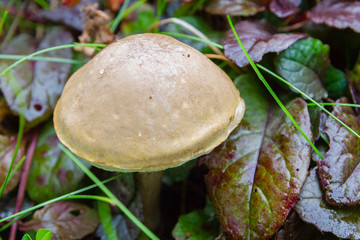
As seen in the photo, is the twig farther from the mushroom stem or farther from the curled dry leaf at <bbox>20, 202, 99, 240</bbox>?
the mushroom stem

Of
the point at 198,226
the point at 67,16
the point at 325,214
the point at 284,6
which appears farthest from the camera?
the point at 67,16

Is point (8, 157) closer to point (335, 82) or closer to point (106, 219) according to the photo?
point (106, 219)

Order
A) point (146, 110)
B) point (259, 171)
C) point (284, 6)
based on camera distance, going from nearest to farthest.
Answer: point (146, 110)
point (259, 171)
point (284, 6)

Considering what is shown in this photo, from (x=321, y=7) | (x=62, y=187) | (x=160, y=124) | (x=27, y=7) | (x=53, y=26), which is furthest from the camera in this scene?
(x=27, y=7)

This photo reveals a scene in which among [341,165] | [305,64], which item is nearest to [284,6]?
[305,64]

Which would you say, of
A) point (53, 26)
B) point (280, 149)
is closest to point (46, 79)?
point (53, 26)

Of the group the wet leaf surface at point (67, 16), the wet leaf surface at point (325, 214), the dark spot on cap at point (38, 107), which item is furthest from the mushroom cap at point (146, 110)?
the wet leaf surface at point (67, 16)

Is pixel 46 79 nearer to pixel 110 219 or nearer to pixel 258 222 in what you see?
pixel 110 219
